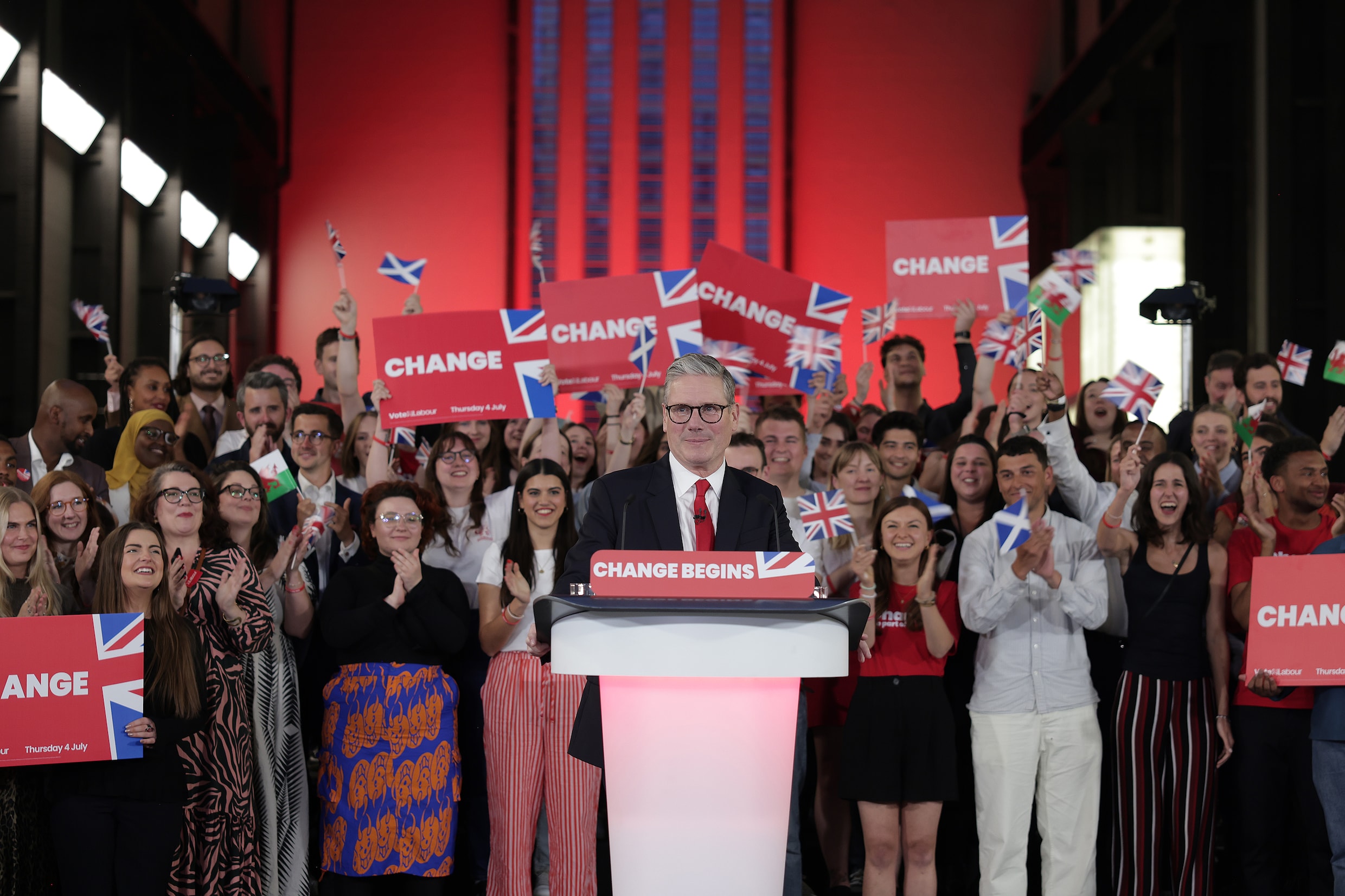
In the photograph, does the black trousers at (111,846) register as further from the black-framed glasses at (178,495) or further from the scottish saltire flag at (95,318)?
the scottish saltire flag at (95,318)

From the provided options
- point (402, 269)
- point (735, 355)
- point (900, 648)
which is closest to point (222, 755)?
point (900, 648)

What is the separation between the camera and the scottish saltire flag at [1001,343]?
206 inches

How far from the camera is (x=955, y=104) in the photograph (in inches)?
417

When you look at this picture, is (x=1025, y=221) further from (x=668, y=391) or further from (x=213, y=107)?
(x=213, y=107)

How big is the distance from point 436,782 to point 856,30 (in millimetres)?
8243

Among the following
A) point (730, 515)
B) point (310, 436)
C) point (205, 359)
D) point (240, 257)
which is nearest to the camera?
point (730, 515)

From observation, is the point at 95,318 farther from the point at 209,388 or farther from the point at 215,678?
the point at 215,678

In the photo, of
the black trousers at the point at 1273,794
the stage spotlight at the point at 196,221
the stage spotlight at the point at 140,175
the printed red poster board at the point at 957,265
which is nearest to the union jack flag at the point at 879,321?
the printed red poster board at the point at 957,265

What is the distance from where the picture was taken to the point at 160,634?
3502 millimetres

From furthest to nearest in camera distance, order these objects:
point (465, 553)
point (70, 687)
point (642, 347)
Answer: point (642, 347) → point (465, 553) → point (70, 687)

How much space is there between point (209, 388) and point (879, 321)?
2952mm

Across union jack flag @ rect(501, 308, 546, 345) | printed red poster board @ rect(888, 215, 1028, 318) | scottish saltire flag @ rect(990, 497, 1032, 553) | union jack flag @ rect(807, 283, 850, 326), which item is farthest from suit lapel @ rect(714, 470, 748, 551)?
printed red poster board @ rect(888, 215, 1028, 318)

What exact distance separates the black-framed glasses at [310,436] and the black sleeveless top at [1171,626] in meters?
2.81

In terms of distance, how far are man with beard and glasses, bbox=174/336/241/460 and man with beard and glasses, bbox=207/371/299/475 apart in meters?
0.43
